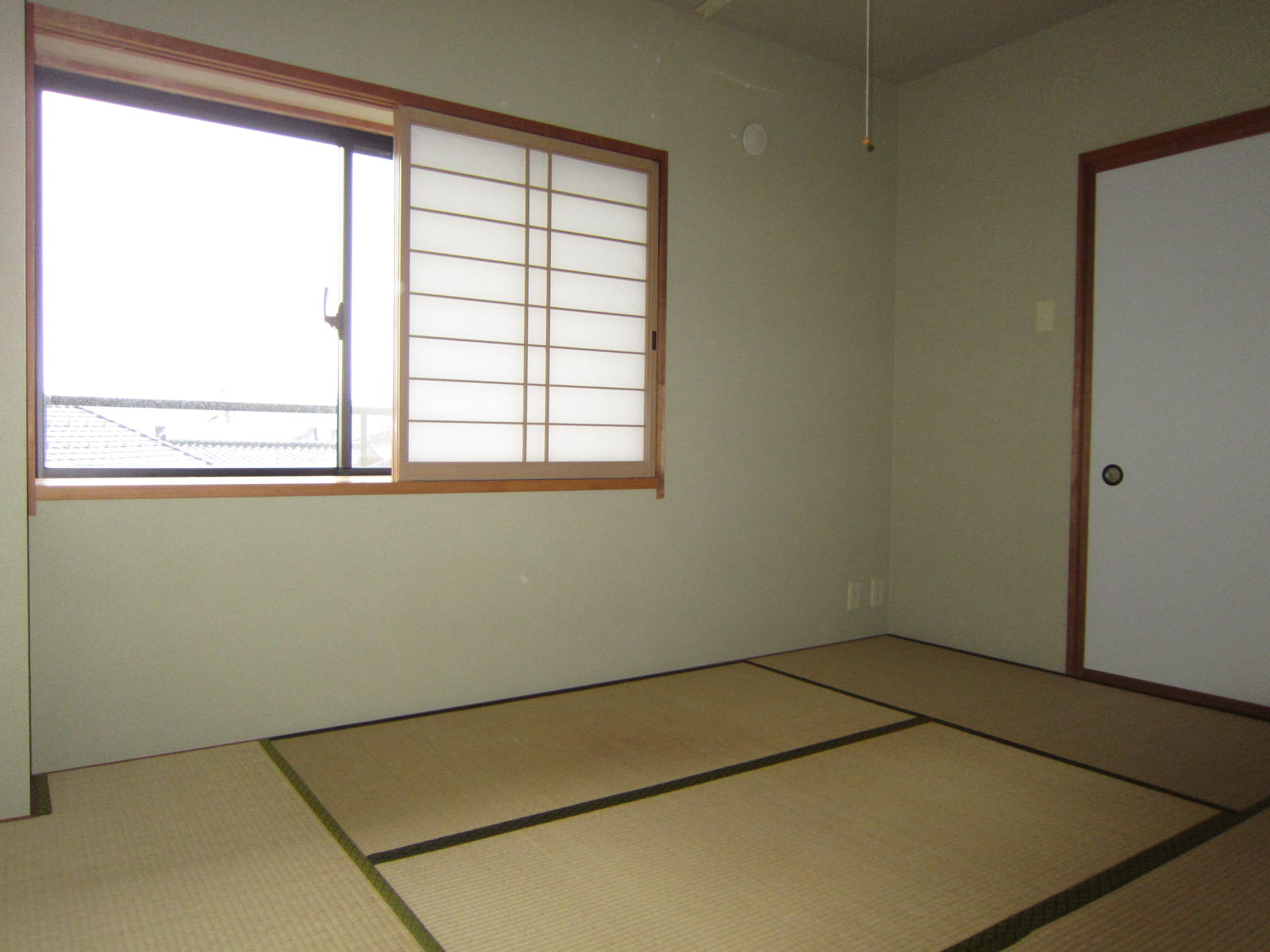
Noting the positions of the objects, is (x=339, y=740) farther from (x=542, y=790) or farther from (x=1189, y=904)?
(x=1189, y=904)

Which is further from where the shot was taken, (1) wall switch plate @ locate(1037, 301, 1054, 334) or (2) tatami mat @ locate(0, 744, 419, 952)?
(1) wall switch plate @ locate(1037, 301, 1054, 334)

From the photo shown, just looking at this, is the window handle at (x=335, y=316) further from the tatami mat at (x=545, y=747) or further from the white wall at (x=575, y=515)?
the tatami mat at (x=545, y=747)

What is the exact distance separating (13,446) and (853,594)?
11.4 ft

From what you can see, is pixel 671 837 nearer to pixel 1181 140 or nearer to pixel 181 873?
pixel 181 873

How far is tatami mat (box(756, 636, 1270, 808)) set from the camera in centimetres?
254

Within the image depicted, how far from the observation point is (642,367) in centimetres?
354

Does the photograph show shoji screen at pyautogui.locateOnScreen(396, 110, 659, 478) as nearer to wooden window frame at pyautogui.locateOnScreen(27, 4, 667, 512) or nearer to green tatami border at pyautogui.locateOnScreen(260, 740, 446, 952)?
wooden window frame at pyautogui.locateOnScreen(27, 4, 667, 512)

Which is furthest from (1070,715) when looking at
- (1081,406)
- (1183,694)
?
(1081,406)

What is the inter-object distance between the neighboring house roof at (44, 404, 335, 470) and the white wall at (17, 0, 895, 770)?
1.13ft

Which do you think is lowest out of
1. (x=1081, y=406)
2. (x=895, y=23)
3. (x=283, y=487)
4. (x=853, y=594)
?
(x=853, y=594)

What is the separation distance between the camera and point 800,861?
1.95m

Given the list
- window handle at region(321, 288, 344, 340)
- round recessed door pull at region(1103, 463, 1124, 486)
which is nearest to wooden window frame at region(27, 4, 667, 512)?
window handle at region(321, 288, 344, 340)

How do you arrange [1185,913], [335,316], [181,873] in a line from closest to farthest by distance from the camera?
[1185,913] < [181,873] < [335,316]

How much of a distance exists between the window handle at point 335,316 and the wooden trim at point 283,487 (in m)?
0.52
